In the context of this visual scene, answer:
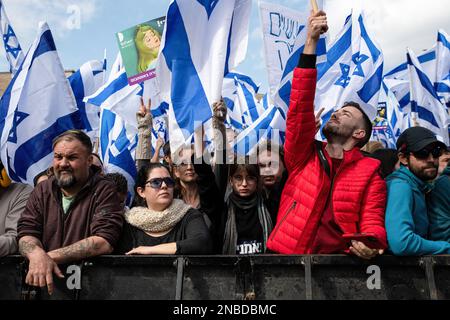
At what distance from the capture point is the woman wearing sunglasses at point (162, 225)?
2.89 metres

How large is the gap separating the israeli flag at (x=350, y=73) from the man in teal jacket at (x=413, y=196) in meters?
3.34

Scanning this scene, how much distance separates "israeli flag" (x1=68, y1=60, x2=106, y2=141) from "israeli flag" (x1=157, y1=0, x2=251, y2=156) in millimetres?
3306

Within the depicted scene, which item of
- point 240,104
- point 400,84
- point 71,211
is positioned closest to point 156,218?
point 71,211

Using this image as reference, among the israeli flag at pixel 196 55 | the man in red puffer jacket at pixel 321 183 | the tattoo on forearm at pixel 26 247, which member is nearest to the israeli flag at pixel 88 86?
the israeli flag at pixel 196 55

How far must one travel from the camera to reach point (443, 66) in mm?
Result: 7758

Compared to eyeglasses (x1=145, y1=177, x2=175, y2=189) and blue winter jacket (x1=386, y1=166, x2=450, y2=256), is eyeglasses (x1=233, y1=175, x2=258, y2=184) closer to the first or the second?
eyeglasses (x1=145, y1=177, x2=175, y2=189)

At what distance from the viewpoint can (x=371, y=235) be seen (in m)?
2.42

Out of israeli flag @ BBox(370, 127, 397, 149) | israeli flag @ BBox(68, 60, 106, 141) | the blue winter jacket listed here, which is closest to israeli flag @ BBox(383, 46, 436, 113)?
israeli flag @ BBox(370, 127, 397, 149)

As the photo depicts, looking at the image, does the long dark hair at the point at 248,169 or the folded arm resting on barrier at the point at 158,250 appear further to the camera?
the long dark hair at the point at 248,169

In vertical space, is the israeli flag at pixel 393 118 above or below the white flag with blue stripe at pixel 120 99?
above

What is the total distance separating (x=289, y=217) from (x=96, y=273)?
1165mm

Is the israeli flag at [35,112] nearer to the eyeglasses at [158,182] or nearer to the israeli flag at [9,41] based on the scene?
the eyeglasses at [158,182]

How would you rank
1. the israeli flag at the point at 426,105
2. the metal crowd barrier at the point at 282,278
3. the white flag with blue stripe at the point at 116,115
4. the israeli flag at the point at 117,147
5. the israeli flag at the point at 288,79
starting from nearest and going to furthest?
1. the metal crowd barrier at the point at 282,278
2. the israeli flag at the point at 288,79
3. the israeli flag at the point at 117,147
4. the white flag with blue stripe at the point at 116,115
5. the israeli flag at the point at 426,105
